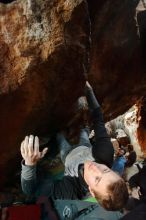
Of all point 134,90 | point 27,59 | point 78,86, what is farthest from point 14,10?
point 134,90

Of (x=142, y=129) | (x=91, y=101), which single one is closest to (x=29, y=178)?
(x=91, y=101)

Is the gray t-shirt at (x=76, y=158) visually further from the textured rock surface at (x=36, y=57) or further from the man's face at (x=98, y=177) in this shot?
the textured rock surface at (x=36, y=57)

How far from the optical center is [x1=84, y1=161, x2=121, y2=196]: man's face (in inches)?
139

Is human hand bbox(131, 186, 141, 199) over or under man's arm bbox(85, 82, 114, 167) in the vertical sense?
under

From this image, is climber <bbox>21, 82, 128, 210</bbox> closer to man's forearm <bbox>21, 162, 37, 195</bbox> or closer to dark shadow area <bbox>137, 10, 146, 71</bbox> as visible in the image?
man's forearm <bbox>21, 162, 37, 195</bbox>

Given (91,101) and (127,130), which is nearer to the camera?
(91,101)

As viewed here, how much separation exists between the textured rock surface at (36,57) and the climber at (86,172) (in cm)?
47

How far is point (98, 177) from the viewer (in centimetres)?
367

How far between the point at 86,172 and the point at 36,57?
143 centimetres

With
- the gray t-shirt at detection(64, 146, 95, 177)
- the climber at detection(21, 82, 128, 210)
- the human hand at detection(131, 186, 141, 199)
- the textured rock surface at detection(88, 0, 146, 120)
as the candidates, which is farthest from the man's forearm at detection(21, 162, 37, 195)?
the textured rock surface at detection(88, 0, 146, 120)

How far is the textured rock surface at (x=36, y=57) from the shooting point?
394 cm

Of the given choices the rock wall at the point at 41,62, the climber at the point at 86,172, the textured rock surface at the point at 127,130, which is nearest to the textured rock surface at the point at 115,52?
the rock wall at the point at 41,62

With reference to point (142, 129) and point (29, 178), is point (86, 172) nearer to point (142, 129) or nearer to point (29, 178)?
point (29, 178)

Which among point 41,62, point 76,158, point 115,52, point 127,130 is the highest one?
point 41,62
